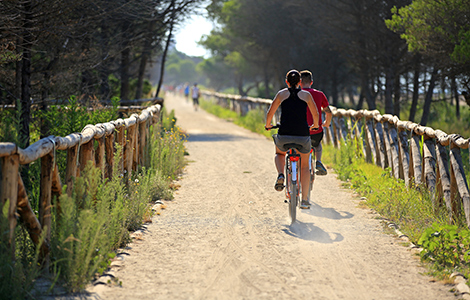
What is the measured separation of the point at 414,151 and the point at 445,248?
3.21 meters

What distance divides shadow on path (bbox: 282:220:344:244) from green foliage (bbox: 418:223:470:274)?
3.36 ft

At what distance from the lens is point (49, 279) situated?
4484 mm

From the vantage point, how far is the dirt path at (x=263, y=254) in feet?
14.7

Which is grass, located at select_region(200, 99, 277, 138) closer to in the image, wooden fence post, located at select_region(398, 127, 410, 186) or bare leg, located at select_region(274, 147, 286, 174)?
wooden fence post, located at select_region(398, 127, 410, 186)

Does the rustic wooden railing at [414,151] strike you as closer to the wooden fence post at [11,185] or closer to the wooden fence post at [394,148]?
the wooden fence post at [394,148]

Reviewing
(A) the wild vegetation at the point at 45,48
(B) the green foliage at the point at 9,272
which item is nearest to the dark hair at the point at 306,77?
(A) the wild vegetation at the point at 45,48

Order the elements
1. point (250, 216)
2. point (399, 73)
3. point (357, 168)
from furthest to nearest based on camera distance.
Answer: point (399, 73), point (357, 168), point (250, 216)

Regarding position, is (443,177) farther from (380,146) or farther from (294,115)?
(380,146)

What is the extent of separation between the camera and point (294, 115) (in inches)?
265

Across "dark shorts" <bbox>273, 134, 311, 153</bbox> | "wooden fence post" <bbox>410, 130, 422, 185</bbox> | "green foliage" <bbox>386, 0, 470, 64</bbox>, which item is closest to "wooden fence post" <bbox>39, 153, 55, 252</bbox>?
"dark shorts" <bbox>273, 134, 311, 153</bbox>

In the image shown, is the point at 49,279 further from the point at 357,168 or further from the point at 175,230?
the point at 357,168

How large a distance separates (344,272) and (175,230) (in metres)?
2.39

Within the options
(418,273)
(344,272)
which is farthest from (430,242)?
(344,272)

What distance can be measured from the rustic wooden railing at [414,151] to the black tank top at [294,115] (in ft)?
5.94
